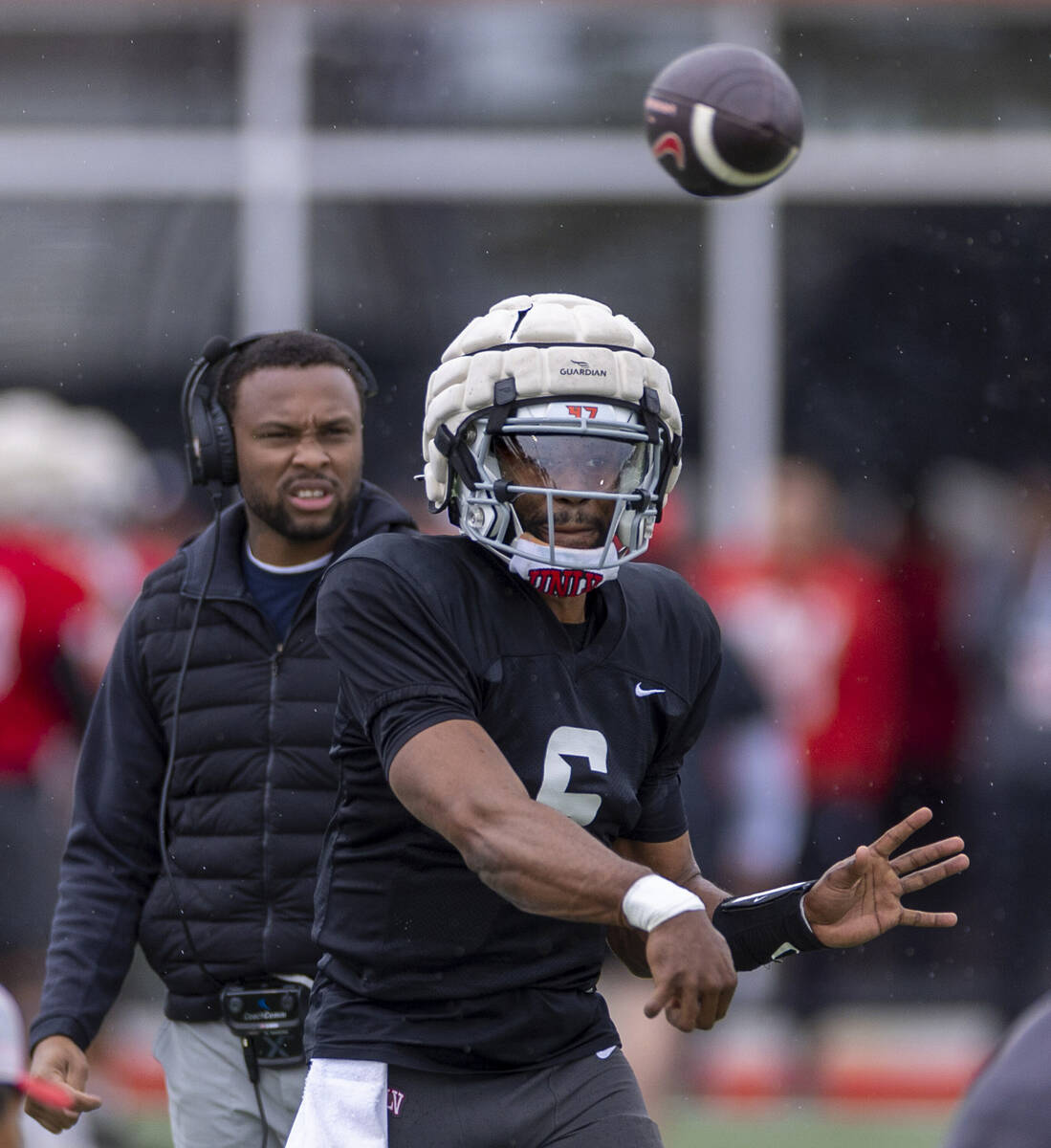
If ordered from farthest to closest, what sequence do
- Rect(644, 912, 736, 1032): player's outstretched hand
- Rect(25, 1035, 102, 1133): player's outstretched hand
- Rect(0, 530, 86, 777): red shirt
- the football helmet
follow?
Rect(0, 530, 86, 777): red shirt → Rect(25, 1035, 102, 1133): player's outstretched hand → the football helmet → Rect(644, 912, 736, 1032): player's outstretched hand

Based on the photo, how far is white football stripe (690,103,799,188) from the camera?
4.56 m

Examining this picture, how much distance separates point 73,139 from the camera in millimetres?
10719

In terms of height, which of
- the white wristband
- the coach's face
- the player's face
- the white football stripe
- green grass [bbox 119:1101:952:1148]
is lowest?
the white wristband

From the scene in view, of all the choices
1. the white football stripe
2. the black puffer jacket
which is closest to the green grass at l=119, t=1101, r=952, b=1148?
the black puffer jacket

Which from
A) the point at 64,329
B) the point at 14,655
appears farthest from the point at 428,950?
the point at 64,329

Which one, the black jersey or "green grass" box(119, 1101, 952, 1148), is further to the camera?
"green grass" box(119, 1101, 952, 1148)

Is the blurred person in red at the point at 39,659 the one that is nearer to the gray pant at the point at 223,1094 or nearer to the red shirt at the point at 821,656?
the red shirt at the point at 821,656

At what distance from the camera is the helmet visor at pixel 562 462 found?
3465mm

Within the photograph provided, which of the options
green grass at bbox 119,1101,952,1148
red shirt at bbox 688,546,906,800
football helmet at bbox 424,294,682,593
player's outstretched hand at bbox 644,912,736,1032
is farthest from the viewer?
red shirt at bbox 688,546,906,800

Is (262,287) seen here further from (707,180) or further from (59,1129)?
(59,1129)

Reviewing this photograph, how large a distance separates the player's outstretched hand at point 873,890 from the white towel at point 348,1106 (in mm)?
732

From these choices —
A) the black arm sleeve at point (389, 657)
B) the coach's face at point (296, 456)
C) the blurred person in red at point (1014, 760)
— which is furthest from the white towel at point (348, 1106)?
the blurred person in red at point (1014, 760)

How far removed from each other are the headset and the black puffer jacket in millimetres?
218

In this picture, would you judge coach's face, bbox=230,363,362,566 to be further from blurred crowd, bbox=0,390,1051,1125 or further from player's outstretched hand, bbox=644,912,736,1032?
blurred crowd, bbox=0,390,1051,1125
